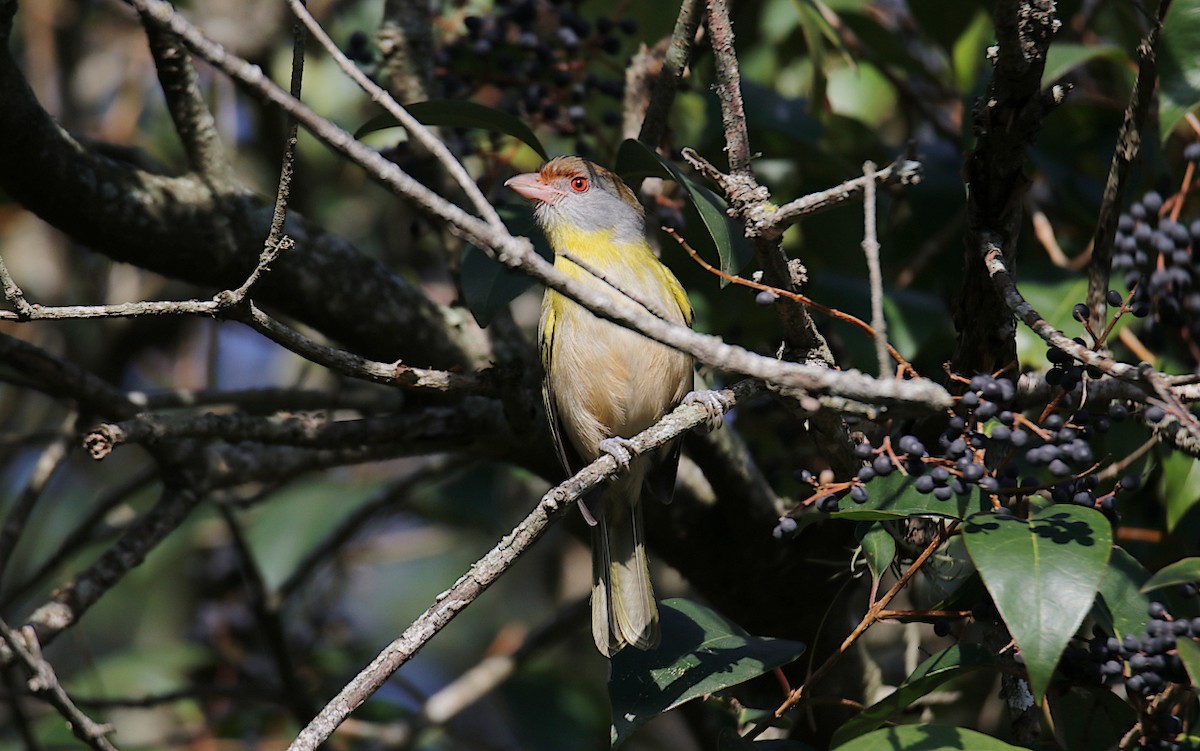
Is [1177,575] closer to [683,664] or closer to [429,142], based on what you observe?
[683,664]

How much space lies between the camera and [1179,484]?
3.00 m

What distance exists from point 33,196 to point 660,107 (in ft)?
5.34

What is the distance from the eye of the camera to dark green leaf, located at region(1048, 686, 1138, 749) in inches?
97.0

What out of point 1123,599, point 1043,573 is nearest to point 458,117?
point 1043,573

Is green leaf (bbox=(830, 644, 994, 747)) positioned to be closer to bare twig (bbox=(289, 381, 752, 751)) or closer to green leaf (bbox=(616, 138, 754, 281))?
bare twig (bbox=(289, 381, 752, 751))

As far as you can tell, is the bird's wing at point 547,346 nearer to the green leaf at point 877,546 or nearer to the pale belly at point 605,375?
the pale belly at point 605,375

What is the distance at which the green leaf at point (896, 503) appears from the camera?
7.65 feet

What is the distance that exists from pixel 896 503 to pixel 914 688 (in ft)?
1.33

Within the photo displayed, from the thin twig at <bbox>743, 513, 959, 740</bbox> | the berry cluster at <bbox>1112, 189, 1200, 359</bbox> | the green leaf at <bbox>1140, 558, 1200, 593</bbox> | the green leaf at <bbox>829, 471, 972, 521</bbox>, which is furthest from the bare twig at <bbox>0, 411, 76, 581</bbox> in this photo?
the berry cluster at <bbox>1112, 189, 1200, 359</bbox>

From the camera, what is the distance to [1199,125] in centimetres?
323

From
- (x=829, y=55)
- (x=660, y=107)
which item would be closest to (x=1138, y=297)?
(x=660, y=107)

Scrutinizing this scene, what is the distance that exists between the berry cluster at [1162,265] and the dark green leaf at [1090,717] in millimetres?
1025

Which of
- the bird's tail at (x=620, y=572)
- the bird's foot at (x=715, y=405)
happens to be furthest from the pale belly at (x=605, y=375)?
the bird's foot at (x=715, y=405)

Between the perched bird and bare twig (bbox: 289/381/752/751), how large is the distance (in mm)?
988
